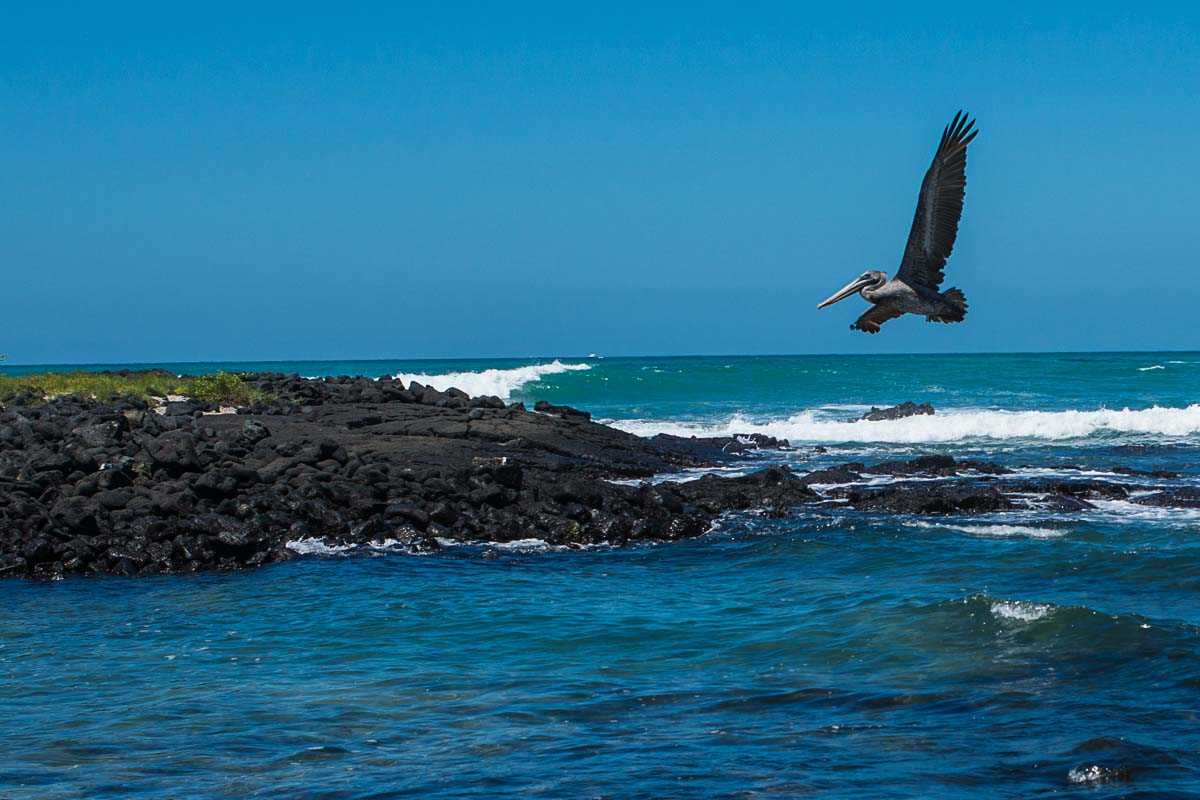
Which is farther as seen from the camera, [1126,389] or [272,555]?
[1126,389]

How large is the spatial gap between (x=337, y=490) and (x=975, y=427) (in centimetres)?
2180

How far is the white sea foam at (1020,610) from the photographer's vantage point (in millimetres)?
11016

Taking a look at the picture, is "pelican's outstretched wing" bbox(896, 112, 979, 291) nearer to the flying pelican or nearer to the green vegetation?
the flying pelican

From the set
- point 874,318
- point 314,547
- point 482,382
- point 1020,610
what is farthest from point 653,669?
point 482,382

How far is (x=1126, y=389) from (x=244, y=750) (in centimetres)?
5032

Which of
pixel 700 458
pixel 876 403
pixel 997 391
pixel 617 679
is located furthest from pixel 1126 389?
pixel 617 679

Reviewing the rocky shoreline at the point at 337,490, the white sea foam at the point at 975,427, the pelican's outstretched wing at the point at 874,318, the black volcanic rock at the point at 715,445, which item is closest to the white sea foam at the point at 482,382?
the white sea foam at the point at 975,427

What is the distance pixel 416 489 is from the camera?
1719 cm

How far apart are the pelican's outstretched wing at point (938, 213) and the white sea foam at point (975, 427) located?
67.2ft

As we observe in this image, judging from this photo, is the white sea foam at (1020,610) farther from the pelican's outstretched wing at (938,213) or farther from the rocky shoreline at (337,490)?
the rocky shoreline at (337,490)

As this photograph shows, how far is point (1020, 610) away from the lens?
1118 centimetres

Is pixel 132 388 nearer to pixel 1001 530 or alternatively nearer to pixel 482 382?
pixel 1001 530

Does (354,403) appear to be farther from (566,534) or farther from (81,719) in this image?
(81,719)

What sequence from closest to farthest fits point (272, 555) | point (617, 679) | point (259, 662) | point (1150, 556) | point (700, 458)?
point (617, 679) < point (259, 662) < point (1150, 556) < point (272, 555) < point (700, 458)
